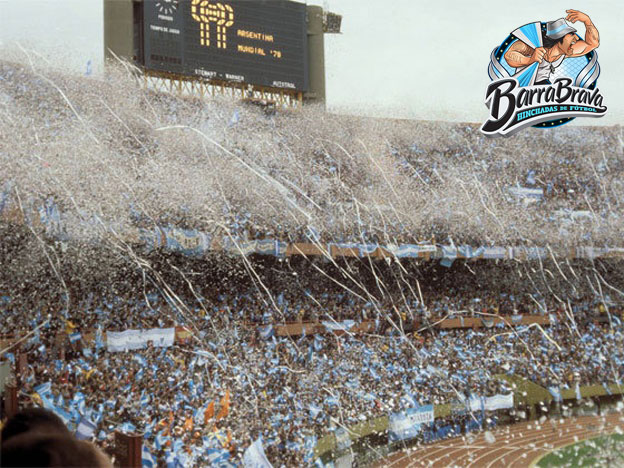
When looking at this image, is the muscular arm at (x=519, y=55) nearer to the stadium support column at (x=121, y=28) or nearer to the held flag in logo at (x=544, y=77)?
the held flag in logo at (x=544, y=77)

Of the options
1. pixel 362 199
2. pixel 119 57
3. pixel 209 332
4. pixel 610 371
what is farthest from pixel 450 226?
pixel 119 57

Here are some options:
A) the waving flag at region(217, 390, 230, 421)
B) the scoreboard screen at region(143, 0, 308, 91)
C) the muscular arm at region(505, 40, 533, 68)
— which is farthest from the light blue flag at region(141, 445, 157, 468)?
the muscular arm at region(505, 40, 533, 68)

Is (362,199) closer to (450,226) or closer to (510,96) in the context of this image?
(450,226)

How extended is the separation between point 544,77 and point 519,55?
204cm

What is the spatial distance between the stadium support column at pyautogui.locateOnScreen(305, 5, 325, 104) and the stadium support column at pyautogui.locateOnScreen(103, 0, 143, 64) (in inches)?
291

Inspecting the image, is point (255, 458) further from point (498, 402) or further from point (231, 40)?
point (231, 40)

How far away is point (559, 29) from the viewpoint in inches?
983

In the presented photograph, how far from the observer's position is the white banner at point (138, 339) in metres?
15.3

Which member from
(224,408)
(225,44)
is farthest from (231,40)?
(224,408)

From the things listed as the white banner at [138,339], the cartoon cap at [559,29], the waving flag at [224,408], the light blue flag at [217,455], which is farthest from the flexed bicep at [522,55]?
the light blue flag at [217,455]

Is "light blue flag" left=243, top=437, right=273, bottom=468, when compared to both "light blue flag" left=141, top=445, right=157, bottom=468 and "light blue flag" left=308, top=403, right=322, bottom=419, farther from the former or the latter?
"light blue flag" left=308, top=403, right=322, bottom=419

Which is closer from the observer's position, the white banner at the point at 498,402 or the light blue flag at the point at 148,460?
the light blue flag at the point at 148,460

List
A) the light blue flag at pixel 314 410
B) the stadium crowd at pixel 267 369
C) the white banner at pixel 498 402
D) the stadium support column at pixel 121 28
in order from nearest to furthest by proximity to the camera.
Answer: the stadium crowd at pixel 267 369 < the light blue flag at pixel 314 410 < the white banner at pixel 498 402 < the stadium support column at pixel 121 28

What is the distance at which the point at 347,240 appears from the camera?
22.7m
